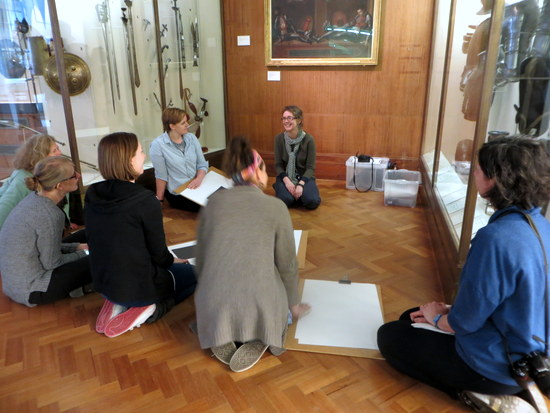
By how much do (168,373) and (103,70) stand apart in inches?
133

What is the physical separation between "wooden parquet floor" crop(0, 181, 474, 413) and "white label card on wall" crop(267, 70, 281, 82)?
10.7ft

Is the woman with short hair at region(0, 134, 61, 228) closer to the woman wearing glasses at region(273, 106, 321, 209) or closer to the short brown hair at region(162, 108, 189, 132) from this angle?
the short brown hair at region(162, 108, 189, 132)

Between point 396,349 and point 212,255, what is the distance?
0.89 metres

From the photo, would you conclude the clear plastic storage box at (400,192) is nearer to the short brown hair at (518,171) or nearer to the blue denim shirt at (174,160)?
the blue denim shirt at (174,160)

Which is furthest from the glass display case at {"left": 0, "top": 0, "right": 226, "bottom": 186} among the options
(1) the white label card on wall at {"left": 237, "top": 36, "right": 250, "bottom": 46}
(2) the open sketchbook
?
(2) the open sketchbook

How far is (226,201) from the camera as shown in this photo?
1.74 meters

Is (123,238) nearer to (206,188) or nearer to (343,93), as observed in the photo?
(206,188)

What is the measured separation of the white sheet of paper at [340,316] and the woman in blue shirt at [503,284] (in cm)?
59

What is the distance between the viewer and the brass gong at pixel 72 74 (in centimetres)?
374

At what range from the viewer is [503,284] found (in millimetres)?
1441

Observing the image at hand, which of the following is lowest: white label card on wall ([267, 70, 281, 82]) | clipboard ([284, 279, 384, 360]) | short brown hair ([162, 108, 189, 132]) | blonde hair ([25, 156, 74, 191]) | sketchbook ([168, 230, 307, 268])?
clipboard ([284, 279, 384, 360])

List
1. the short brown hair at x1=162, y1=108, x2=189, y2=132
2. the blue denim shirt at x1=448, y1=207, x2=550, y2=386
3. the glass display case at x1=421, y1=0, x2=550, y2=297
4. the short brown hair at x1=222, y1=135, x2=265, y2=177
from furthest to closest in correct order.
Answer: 1. the short brown hair at x1=162, y1=108, x2=189, y2=132
2. the glass display case at x1=421, y1=0, x2=550, y2=297
3. the short brown hair at x1=222, y1=135, x2=265, y2=177
4. the blue denim shirt at x1=448, y1=207, x2=550, y2=386

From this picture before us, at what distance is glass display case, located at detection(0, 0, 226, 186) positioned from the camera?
12.0 feet

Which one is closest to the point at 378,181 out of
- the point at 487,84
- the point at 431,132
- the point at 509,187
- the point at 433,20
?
the point at 431,132
